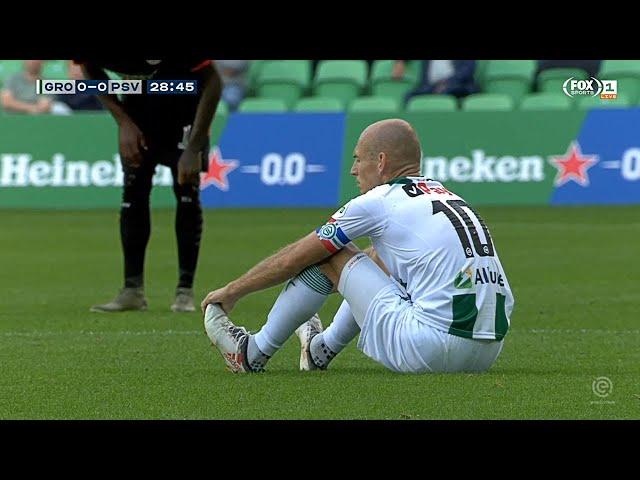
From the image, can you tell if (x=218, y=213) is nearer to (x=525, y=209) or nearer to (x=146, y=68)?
(x=525, y=209)

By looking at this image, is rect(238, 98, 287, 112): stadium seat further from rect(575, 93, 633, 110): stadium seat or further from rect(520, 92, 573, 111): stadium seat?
rect(575, 93, 633, 110): stadium seat

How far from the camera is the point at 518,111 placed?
69.2 feet

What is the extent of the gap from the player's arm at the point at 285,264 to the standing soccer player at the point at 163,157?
333 centimetres

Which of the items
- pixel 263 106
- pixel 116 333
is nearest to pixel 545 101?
pixel 263 106

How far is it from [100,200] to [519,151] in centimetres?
568

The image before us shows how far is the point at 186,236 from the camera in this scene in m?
11.5

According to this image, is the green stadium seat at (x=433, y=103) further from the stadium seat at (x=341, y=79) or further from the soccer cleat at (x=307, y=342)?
the soccer cleat at (x=307, y=342)

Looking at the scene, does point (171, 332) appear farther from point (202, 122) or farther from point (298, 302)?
point (298, 302)

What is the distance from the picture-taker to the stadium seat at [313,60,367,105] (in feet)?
80.0

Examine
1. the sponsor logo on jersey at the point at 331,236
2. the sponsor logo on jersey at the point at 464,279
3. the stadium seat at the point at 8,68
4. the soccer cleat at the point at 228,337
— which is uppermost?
the stadium seat at the point at 8,68

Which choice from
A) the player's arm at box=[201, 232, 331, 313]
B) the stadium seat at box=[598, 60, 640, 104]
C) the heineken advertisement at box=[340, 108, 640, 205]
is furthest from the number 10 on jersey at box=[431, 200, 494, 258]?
the stadium seat at box=[598, 60, 640, 104]

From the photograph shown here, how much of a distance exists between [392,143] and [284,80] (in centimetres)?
1692

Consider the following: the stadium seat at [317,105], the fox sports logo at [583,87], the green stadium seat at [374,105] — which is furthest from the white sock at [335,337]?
the stadium seat at [317,105]

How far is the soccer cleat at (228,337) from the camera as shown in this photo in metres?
7.74
